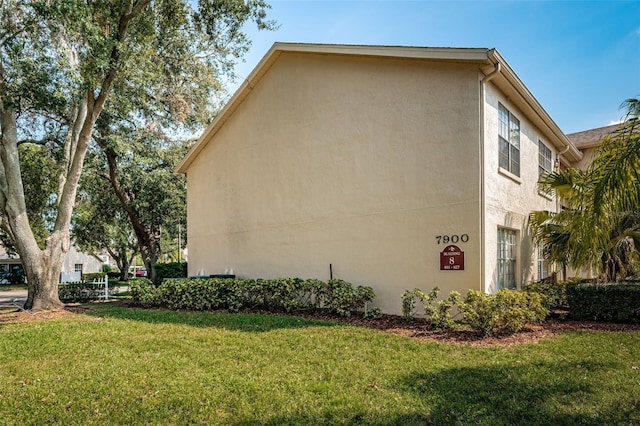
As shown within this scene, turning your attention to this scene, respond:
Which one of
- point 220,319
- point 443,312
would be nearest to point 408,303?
point 443,312

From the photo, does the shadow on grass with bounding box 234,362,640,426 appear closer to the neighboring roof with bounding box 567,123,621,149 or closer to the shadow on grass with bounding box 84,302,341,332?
the shadow on grass with bounding box 84,302,341,332

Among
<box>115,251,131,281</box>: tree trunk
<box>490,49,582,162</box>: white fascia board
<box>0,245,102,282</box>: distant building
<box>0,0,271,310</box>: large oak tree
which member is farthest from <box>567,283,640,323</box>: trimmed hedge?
<box>0,245,102,282</box>: distant building

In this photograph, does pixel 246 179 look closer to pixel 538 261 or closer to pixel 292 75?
pixel 292 75

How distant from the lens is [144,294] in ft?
44.5

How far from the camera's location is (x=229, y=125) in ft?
50.7

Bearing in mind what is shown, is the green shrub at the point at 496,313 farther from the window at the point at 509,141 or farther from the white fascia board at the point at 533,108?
the white fascia board at the point at 533,108

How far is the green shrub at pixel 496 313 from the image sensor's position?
7.79 metres

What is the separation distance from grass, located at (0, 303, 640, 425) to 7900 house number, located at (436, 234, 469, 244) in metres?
2.66

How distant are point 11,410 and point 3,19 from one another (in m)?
12.6

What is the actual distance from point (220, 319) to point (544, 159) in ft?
40.0

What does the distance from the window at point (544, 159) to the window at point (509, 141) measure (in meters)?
2.55

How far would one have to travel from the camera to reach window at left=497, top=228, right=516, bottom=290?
10.4 meters

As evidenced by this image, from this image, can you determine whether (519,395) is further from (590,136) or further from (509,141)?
(590,136)

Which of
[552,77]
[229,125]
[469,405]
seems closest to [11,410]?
[469,405]
